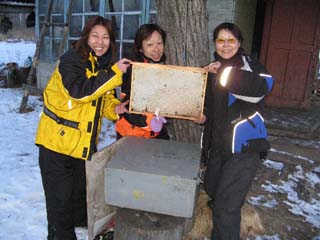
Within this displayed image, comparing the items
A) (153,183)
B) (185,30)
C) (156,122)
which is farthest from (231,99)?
(185,30)

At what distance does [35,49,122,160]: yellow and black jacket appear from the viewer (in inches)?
78.5

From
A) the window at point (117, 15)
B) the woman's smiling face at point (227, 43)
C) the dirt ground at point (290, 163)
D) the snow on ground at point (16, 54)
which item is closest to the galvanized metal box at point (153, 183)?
the woman's smiling face at point (227, 43)

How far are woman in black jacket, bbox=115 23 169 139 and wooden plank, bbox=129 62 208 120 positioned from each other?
0.61ft

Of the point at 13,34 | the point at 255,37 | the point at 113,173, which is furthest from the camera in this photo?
the point at 13,34

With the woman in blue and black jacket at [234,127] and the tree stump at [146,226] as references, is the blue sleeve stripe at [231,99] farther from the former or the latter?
the tree stump at [146,226]

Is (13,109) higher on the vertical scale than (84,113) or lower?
lower

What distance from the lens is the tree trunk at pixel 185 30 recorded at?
8.28ft

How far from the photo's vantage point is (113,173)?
1.84 metres

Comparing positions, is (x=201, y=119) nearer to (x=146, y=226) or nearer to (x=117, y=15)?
(x=146, y=226)

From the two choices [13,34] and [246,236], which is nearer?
[246,236]

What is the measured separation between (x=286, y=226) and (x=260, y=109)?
141 centimetres

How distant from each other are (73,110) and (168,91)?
0.63m

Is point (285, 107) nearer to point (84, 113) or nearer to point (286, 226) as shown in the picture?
point (286, 226)

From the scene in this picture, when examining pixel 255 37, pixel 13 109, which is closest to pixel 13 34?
pixel 13 109
